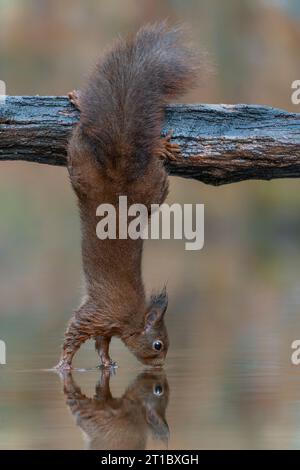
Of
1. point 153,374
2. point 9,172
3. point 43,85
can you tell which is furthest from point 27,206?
point 153,374

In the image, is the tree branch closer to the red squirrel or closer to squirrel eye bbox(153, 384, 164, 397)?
the red squirrel

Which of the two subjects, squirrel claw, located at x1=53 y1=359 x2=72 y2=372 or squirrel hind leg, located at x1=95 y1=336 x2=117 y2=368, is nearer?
squirrel claw, located at x1=53 y1=359 x2=72 y2=372

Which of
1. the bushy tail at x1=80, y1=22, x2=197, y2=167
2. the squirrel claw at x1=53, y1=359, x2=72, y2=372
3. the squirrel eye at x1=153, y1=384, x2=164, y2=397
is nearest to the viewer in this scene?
the squirrel eye at x1=153, y1=384, x2=164, y2=397

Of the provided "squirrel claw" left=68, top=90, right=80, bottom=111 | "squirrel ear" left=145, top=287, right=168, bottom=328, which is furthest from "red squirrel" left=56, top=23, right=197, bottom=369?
"squirrel claw" left=68, top=90, right=80, bottom=111

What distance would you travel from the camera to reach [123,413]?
15.1 ft

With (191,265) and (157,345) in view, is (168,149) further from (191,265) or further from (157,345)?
(191,265)

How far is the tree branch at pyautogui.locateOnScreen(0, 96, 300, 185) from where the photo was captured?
6.37m

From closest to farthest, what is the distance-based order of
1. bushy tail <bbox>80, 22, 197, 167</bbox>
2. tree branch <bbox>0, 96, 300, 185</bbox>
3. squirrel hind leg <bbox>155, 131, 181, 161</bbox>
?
bushy tail <bbox>80, 22, 197, 167</bbox>, squirrel hind leg <bbox>155, 131, 181, 161</bbox>, tree branch <bbox>0, 96, 300, 185</bbox>

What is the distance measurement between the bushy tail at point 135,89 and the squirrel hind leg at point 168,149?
0.08 m

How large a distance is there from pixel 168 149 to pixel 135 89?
1.30 ft

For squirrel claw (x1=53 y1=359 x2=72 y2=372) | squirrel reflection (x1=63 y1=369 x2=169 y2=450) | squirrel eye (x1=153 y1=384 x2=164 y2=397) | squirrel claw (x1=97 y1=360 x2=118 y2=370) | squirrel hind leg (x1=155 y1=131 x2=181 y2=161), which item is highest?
squirrel hind leg (x1=155 y1=131 x2=181 y2=161)

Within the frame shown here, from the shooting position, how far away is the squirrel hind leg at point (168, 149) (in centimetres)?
620

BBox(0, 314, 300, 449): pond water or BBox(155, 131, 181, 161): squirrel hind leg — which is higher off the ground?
BBox(155, 131, 181, 161): squirrel hind leg
